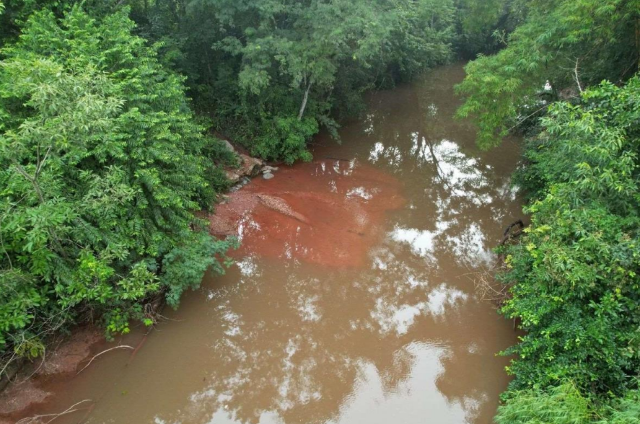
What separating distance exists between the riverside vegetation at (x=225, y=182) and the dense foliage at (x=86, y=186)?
0.03m

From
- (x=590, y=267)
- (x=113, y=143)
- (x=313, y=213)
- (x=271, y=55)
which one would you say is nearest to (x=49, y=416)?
(x=113, y=143)

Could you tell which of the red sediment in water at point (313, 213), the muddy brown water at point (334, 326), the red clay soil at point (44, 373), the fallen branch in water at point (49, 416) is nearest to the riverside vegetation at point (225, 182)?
the red clay soil at point (44, 373)

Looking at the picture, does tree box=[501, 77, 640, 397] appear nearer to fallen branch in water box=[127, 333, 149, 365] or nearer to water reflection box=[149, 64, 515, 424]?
water reflection box=[149, 64, 515, 424]

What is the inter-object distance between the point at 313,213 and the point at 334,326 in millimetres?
3821

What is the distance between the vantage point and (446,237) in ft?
33.1

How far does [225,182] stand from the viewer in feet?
36.4

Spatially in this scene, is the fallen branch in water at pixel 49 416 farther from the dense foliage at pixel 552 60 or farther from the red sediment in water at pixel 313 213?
the dense foliage at pixel 552 60

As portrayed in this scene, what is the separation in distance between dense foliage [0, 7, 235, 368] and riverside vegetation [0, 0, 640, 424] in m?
0.03

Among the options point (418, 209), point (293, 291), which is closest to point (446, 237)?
point (418, 209)

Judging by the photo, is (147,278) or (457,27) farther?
(457,27)

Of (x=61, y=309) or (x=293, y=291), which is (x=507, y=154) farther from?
(x=61, y=309)

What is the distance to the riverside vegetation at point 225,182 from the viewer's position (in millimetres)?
5105

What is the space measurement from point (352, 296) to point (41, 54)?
7.21 m

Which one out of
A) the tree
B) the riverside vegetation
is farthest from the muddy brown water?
the tree
